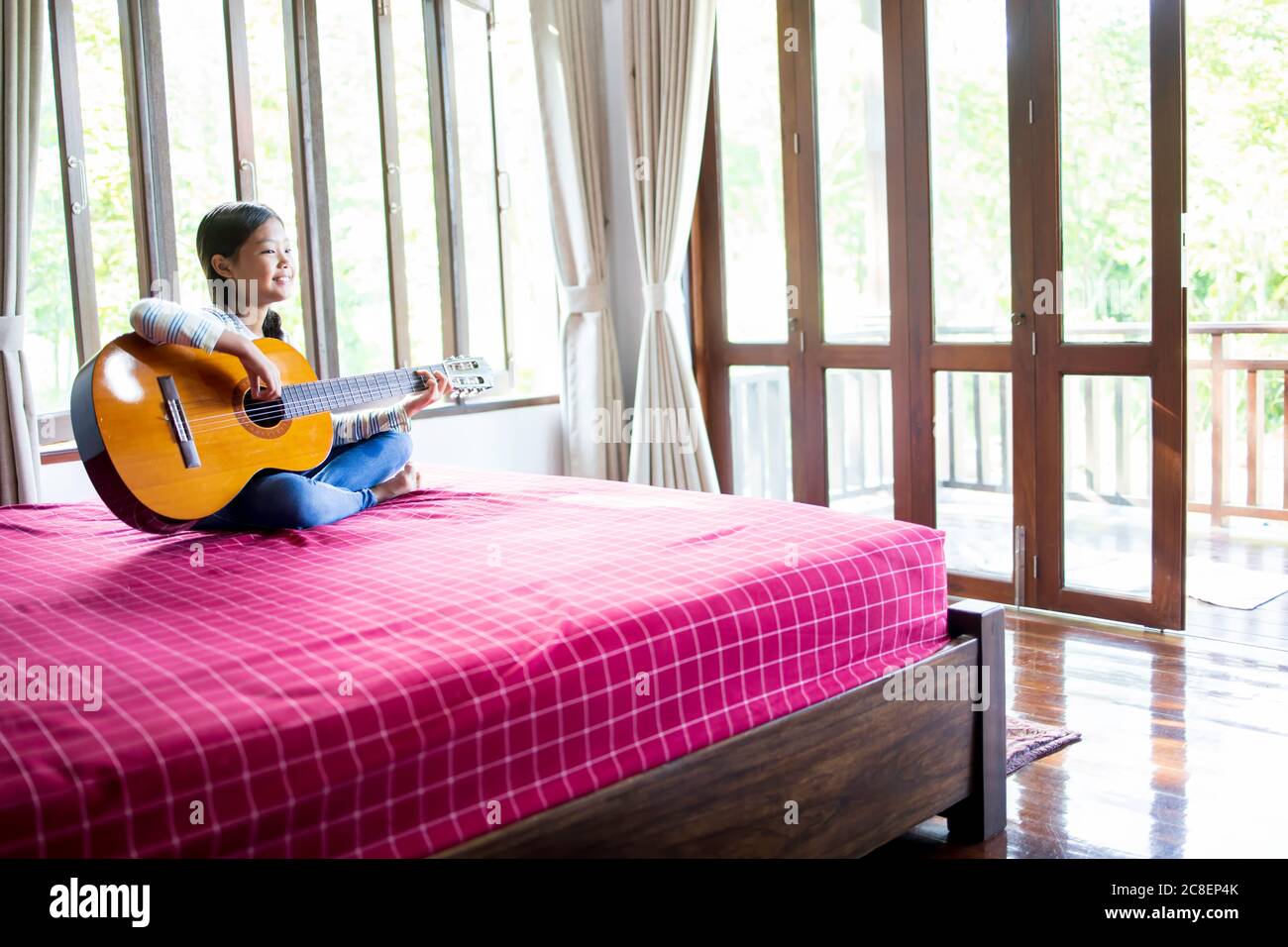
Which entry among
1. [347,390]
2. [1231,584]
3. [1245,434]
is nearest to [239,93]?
[347,390]

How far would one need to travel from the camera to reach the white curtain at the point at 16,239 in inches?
120

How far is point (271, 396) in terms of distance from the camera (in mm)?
2314

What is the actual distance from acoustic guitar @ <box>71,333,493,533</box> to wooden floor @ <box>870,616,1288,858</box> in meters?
1.33

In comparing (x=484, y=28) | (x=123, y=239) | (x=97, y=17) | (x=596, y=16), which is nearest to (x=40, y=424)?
(x=123, y=239)

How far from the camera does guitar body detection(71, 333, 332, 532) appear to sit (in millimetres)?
2053

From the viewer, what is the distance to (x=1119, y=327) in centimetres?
336

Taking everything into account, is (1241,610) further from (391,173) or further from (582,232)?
(391,173)

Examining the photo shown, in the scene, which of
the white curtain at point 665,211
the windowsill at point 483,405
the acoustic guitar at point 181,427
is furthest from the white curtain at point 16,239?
the white curtain at point 665,211

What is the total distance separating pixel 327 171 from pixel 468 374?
146 centimetres

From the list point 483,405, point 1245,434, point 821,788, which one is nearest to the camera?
point 821,788

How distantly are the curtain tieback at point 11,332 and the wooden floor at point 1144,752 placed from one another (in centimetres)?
244

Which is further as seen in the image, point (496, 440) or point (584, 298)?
point (584, 298)

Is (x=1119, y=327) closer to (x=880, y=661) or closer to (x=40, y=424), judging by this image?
(x=880, y=661)

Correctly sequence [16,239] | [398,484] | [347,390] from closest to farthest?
[347,390]
[398,484]
[16,239]
